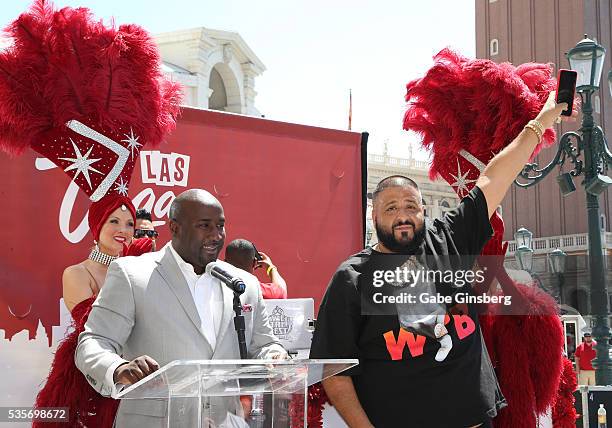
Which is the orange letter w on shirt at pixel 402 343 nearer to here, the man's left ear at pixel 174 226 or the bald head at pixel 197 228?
the bald head at pixel 197 228

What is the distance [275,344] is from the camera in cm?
277

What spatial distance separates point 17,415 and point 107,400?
105 centimetres

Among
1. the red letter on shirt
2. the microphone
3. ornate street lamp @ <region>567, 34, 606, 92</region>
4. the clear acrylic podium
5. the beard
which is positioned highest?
ornate street lamp @ <region>567, 34, 606, 92</region>

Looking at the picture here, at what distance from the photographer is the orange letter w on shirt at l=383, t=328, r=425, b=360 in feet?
9.24

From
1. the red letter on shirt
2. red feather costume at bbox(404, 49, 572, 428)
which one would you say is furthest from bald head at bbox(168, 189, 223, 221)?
red feather costume at bbox(404, 49, 572, 428)

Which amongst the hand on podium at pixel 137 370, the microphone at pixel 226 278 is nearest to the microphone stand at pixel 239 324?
the microphone at pixel 226 278

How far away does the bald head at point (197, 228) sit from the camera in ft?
8.79

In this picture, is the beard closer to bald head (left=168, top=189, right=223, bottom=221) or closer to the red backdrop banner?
bald head (left=168, top=189, right=223, bottom=221)

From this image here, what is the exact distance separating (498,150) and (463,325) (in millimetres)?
1233

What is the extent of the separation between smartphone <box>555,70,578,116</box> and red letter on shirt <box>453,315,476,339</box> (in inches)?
43.6

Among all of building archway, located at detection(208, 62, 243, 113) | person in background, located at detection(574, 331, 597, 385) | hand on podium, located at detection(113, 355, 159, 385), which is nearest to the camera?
hand on podium, located at detection(113, 355, 159, 385)

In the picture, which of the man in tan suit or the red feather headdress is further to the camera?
the red feather headdress

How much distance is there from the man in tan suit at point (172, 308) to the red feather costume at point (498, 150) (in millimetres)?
1252

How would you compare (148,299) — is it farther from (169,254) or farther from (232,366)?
(232,366)
